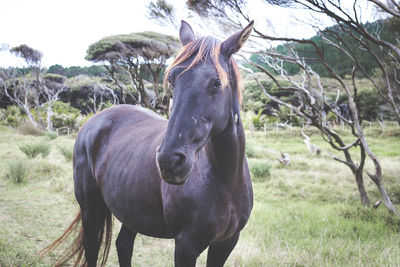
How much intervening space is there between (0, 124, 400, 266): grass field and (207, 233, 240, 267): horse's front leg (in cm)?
116

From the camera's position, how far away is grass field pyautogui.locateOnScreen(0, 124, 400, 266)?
2.88 meters

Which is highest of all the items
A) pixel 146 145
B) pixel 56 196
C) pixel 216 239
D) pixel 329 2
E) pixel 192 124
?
pixel 329 2

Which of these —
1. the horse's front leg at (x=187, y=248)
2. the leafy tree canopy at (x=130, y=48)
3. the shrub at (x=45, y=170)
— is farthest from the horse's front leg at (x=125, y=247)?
the leafy tree canopy at (x=130, y=48)

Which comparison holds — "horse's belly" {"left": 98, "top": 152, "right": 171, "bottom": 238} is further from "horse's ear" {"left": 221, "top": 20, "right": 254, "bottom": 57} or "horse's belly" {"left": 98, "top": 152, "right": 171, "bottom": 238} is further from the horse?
"horse's ear" {"left": 221, "top": 20, "right": 254, "bottom": 57}

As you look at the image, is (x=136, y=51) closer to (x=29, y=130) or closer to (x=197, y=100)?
(x=197, y=100)

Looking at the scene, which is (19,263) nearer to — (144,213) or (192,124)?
(144,213)

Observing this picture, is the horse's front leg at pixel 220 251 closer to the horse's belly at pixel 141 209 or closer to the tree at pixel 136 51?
the horse's belly at pixel 141 209

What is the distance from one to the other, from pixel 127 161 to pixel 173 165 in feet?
3.33

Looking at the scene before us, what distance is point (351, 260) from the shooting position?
288 centimetres

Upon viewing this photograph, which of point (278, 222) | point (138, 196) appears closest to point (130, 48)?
point (278, 222)

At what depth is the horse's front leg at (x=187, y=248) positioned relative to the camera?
1422mm

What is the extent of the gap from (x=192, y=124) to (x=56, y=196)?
4912mm

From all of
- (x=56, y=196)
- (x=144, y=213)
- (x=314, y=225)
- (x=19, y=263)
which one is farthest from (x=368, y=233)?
(x=56, y=196)

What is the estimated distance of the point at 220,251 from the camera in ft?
5.77
